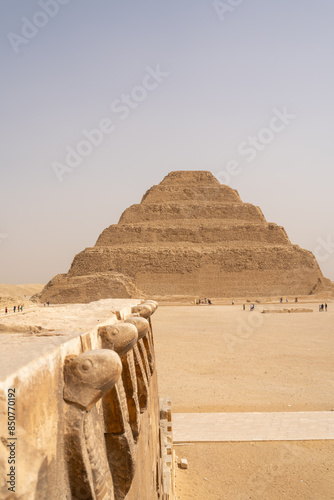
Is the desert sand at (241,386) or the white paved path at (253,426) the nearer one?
the desert sand at (241,386)

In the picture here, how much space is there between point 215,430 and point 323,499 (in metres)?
2.61

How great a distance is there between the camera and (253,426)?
325 inches

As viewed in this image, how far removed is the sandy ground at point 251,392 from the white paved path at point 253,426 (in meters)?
0.26

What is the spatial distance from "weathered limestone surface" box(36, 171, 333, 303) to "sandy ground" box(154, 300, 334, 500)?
129 ft

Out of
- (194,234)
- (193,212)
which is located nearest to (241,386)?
(194,234)

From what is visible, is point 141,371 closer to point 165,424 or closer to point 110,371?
point 110,371

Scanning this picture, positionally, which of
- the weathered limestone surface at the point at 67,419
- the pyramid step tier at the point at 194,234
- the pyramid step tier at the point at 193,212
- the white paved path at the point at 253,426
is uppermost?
the pyramid step tier at the point at 193,212

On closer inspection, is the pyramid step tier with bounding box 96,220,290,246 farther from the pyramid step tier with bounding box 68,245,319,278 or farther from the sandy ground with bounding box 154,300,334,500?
the sandy ground with bounding box 154,300,334,500

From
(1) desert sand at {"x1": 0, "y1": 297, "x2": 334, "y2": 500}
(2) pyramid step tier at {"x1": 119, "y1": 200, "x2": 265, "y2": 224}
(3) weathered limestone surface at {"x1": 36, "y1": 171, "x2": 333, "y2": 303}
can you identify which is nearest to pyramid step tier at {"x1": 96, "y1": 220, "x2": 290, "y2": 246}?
(3) weathered limestone surface at {"x1": 36, "y1": 171, "x2": 333, "y2": 303}

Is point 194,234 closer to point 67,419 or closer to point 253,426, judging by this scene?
point 253,426

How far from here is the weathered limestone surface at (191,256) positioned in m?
61.6

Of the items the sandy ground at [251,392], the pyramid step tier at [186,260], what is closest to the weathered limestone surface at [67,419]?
the sandy ground at [251,392]

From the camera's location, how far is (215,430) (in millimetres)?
8133

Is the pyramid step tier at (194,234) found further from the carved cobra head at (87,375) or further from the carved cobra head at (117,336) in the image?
the carved cobra head at (87,375)
